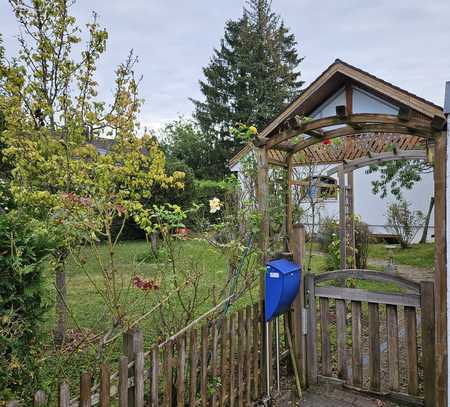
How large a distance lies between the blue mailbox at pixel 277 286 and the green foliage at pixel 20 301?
5.60ft

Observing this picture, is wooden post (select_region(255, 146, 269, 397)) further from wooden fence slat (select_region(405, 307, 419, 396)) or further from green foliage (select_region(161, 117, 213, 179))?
green foliage (select_region(161, 117, 213, 179))

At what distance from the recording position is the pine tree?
2222cm

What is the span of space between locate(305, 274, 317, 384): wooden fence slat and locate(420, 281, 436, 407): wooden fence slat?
0.92m

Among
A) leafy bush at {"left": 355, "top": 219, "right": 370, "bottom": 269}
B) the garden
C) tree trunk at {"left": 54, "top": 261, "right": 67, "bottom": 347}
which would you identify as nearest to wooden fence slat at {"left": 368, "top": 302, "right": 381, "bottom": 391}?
the garden

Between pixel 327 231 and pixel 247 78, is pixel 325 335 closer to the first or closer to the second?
pixel 327 231

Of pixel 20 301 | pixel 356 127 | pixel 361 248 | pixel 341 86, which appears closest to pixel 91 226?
pixel 20 301

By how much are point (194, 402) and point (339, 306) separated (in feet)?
5.38

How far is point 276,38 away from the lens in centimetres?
2305

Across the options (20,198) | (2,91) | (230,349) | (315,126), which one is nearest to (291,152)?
(315,126)

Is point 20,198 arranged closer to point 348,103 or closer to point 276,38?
point 348,103

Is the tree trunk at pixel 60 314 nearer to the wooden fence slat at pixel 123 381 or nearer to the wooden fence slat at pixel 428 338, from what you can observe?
the wooden fence slat at pixel 123 381

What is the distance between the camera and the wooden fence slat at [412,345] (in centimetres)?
305

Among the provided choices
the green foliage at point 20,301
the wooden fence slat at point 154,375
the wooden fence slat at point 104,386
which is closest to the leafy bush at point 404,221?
the wooden fence slat at point 154,375

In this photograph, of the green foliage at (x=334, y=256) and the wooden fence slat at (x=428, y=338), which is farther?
the green foliage at (x=334, y=256)
